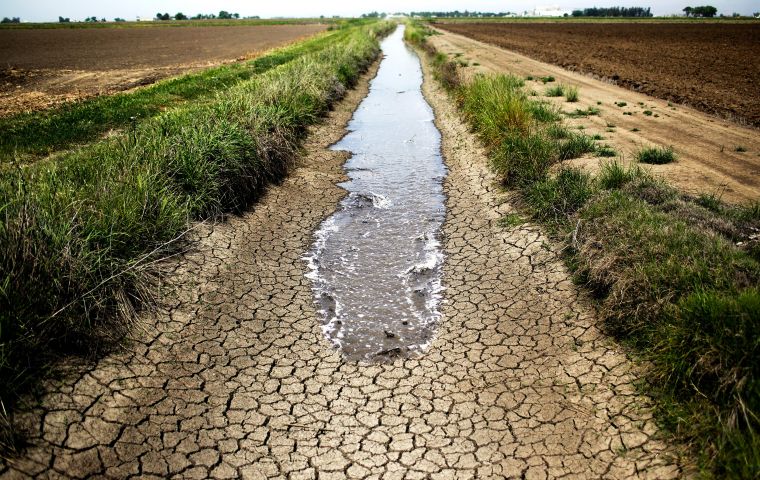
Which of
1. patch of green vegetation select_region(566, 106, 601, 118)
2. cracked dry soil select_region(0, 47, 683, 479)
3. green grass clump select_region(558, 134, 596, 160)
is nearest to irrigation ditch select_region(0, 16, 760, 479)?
cracked dry soil select_region(0, 47, 683, 479)

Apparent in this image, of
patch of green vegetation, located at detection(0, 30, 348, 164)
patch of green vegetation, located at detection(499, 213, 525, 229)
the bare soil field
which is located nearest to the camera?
patch of green vegetation, located at detection(499, 213, 525, 229)

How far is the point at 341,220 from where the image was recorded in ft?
26.9

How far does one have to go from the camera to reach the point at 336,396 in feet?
14.4

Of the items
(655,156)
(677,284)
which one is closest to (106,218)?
(677,284)

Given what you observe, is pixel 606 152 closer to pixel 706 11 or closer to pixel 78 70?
pixel 78 70

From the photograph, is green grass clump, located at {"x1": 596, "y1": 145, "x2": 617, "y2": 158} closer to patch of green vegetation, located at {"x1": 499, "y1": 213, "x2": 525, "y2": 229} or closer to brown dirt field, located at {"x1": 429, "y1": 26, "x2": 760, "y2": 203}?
brown dirt field, located at {"x1": 429, "y1": 26, "x2": 760, "y2": 203}

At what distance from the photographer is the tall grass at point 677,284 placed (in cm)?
332

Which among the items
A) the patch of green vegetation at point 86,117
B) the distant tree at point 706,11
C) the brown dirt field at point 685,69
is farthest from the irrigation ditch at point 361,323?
the distant tree at point 706,11

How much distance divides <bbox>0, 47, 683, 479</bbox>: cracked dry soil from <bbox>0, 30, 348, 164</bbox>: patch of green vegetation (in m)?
3.59

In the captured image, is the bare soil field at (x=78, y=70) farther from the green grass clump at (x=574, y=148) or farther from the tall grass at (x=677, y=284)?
the tall grass at (x=677, y=284)

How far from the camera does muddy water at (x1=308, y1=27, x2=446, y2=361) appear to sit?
5391 mm

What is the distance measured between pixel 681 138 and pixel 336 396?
31.5ft

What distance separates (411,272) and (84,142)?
744 cm

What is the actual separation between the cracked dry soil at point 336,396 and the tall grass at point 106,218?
1.08 ft
